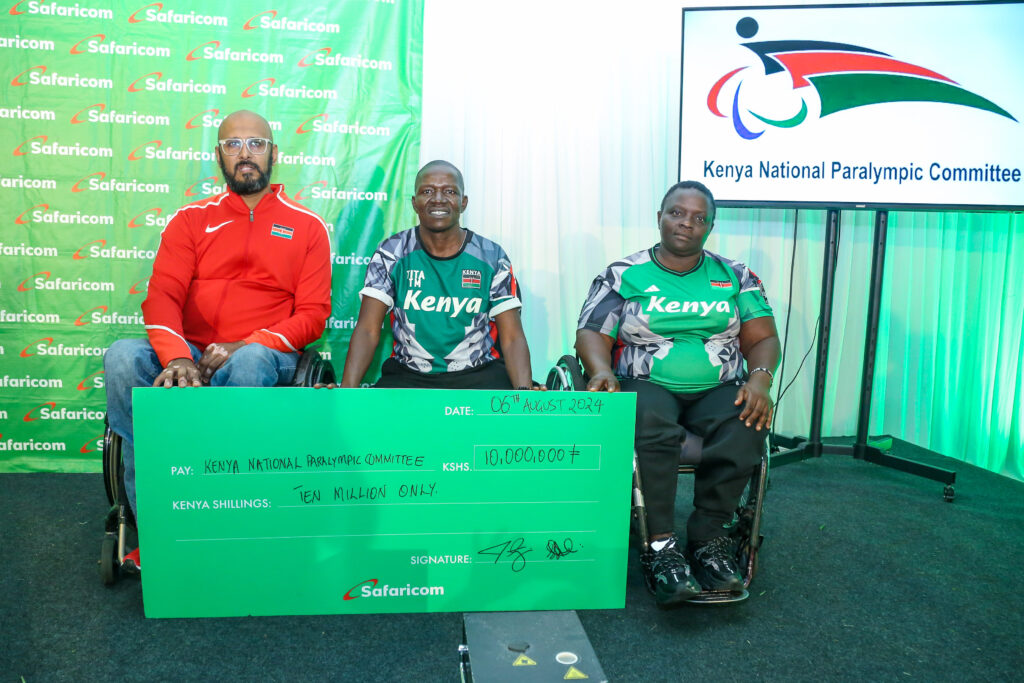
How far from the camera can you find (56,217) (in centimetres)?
296

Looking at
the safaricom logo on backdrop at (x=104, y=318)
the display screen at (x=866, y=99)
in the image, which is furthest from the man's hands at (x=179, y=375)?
the display screen at (x=866, y=99)

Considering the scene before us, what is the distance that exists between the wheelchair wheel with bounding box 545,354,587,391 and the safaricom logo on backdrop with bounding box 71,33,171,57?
2.14m

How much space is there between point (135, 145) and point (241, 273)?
1018 mm

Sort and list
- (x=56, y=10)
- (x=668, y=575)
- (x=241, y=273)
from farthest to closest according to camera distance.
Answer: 1. (x=56, y=10)
2. (x=241, y=273)
3. (x=668, y=575)

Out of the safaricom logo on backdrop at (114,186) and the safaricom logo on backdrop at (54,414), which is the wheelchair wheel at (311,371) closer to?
the safaricom logo on backdrop at (114,186)

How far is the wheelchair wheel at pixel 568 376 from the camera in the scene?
2045 millimetres

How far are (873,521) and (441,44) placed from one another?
8.70 feet

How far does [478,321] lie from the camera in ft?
8.20

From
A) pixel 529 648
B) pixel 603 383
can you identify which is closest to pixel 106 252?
pixel 603 383

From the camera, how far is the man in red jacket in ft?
7.54

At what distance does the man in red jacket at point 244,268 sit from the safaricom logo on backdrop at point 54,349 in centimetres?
93

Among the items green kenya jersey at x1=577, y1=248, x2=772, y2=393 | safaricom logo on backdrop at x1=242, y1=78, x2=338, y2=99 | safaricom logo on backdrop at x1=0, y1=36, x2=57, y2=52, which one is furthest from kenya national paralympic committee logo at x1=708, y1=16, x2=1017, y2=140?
safaricom logo on backdrop at x1=0, y1=36, x2=57, y2=52

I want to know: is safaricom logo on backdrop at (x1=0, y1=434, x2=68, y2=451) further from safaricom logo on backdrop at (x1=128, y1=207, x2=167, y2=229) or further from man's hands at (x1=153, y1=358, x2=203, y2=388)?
man's hands at (x1=153, y1=358, x2=203, y2=388)

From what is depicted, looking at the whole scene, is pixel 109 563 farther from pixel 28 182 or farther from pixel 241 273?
pixel 28 182
